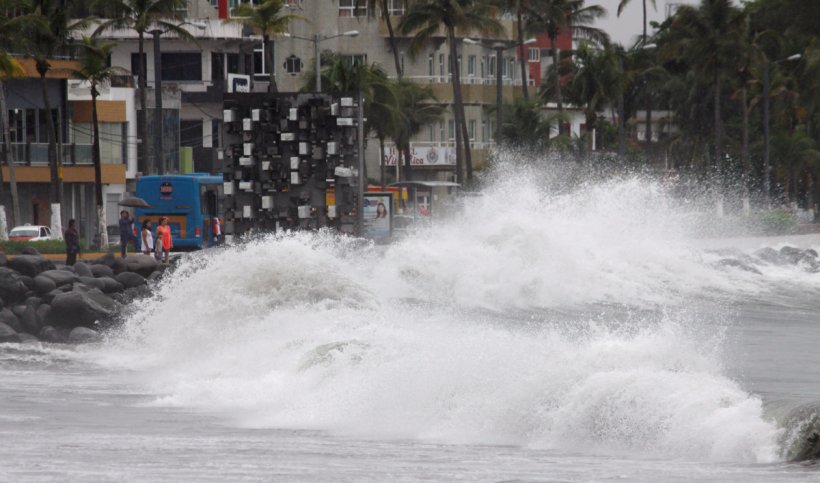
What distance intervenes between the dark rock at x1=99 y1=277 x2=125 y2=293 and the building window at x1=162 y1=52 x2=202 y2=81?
149ft

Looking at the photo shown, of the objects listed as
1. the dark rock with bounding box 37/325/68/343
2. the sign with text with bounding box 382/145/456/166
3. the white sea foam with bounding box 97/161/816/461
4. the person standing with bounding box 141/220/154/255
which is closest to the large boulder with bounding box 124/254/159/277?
the person standing with bounding box 141/220/154/255

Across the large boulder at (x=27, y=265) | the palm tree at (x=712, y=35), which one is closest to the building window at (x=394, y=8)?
the palm tree at (x=712, y=35)

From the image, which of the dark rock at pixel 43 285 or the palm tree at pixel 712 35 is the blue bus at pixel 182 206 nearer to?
the dark rock at pixel 43 285

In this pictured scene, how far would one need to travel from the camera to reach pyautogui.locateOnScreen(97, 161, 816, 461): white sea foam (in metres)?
12.2

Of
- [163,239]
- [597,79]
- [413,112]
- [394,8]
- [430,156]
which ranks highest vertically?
[394,8]

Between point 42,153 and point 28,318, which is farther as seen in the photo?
point 42,153

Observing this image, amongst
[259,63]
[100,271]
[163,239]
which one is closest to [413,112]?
[259,63]

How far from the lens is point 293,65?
84.0m

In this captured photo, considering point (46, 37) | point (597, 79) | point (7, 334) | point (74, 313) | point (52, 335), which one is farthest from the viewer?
point (597, 79)

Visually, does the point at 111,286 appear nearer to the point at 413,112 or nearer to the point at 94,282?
the point at 94,282

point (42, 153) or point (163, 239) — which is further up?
point (42, 153)

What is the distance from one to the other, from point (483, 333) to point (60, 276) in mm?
12575

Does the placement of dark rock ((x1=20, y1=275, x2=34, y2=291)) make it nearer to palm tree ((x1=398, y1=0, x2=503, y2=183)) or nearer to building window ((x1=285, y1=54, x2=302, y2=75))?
palm tree ((x1=398, y1=0, x2=503, y2=183))

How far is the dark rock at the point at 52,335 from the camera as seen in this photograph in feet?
78.0
